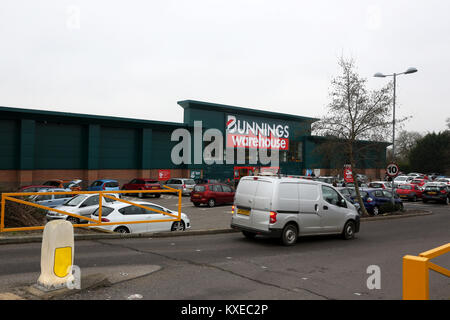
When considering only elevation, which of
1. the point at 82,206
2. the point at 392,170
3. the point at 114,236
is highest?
the point at 392,170

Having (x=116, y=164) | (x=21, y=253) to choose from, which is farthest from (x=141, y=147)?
(x=21, y=253)

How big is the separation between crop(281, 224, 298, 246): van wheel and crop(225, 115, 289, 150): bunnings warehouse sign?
108 feet

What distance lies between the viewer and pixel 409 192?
105ft

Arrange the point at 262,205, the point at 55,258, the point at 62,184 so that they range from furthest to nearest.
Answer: the point at 62,184, the point at 262,205, the point at 55,258

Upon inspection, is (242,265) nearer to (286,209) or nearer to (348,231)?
(286,209)

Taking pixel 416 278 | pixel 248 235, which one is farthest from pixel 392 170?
pixel 416 278

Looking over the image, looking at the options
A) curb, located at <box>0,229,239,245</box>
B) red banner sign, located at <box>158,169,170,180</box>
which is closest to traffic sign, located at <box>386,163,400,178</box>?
curb, located at <box>0,229,239,245</box>

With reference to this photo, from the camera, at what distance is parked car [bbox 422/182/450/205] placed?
29812 millimetres

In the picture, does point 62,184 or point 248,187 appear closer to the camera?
point 248,187

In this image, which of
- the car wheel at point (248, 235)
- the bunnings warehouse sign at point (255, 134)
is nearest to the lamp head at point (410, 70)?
the car wheel at point (248, 235)

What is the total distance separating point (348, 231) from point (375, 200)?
33.0 ft

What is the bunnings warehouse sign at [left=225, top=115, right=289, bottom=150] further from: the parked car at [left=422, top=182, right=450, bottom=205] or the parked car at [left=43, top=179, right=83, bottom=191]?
the parked car at [left=422, top=182, right=450, bottom=205]

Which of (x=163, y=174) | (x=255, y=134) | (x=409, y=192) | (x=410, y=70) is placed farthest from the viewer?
(x=255, y=134)

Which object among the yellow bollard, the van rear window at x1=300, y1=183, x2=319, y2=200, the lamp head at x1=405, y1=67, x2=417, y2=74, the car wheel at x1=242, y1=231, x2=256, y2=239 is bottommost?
the car wheel at x1=242, y1=231, x2=256, y2=239
